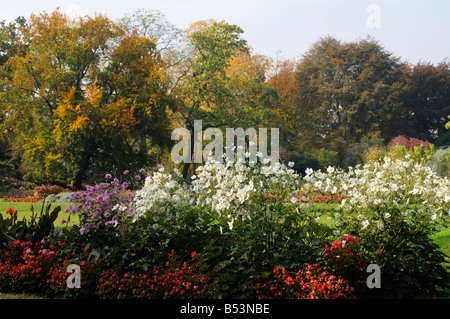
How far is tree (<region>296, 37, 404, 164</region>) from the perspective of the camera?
25250 millimetres

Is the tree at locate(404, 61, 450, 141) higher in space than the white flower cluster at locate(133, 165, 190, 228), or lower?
higher

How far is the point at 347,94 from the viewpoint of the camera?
2597 cm

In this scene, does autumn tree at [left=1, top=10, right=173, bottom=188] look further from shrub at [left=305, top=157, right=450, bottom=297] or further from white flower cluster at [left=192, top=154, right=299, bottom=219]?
shrub at [left=305, top=157, right=450, bottom=297]

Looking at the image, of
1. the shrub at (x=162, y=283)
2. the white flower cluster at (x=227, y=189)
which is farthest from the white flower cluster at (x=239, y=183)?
the shrub at (x=162, y=283)

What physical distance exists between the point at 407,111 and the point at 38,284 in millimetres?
26641

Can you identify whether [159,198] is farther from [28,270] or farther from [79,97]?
[79,97]

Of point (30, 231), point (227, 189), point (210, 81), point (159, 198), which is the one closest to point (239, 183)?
point (227, 189)

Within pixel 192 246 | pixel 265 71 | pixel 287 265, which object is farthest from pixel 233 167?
pixel 265 71

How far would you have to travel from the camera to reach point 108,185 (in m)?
4.79

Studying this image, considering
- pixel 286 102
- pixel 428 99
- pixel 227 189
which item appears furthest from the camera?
pixel 428 99

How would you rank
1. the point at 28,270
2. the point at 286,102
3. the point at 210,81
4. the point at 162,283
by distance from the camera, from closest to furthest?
the point at 162,283 < the point at 28,270 < the point at 210,81 < the point at 286,102

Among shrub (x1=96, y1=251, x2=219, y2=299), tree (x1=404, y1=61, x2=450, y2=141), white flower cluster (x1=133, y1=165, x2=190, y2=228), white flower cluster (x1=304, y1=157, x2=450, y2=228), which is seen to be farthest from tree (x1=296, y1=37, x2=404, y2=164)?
shrub (x1=96, y1=251, x2=219, y2=299)

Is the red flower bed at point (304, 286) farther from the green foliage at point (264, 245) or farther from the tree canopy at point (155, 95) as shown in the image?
the tree canopy at point (155, 95)
